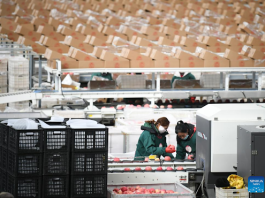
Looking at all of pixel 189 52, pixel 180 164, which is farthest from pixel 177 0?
pixel 180 164

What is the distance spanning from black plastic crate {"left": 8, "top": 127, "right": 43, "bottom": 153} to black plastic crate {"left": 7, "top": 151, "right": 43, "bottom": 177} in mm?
32

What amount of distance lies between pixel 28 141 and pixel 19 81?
15.5ft

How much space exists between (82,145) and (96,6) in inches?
446

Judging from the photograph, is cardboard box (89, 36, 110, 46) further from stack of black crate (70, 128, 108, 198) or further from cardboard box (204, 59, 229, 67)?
stack of black crate (70, 128, 108, 198)

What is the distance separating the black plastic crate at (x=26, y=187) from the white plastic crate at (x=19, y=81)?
184 inches

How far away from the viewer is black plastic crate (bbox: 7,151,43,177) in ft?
10.8

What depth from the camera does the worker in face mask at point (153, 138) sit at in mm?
4831

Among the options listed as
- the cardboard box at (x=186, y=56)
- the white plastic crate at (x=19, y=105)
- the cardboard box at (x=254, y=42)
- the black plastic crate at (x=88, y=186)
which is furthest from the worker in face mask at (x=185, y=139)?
the cardboard box at (x=254, y=42)

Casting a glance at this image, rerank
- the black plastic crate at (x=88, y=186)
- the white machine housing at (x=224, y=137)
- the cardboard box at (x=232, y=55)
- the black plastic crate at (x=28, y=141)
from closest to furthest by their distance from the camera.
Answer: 1. the black plastic crate at (x=28, y=141)
2. the black plastic crate at (x=88, y=186)
3. the white machine housing at (x=224, y=137)
4. the cardboard box at (x=232, y=55)

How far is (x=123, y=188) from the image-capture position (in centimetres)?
362

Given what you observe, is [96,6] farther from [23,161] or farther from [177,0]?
[23,161]

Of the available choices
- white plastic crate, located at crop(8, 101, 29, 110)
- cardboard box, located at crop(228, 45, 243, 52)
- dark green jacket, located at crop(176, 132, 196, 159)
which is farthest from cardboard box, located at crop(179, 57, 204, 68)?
dark green jacket, located at crop(176, 132, 196, 159)

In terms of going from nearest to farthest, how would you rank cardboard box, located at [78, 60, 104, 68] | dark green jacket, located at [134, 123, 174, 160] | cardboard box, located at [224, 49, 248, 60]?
1. dark green jacket, located at [134, 123, 174, 160]
2. cardboard box, located at [78, 60, 104, 68]
3. cardboard box, located at [224, 49, 248, 60]

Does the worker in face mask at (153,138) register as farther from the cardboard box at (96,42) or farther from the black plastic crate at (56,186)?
the cardboard box at (96,42)
